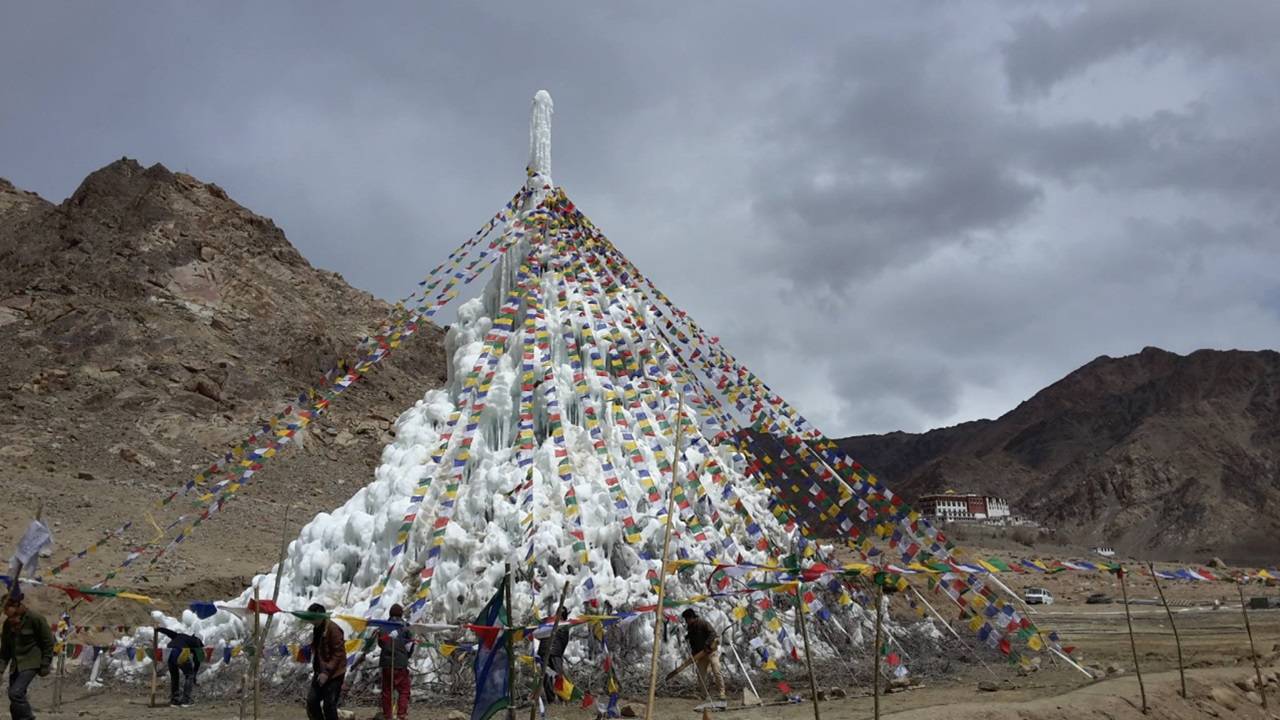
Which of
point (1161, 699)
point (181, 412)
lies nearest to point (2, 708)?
point (1161, 699)

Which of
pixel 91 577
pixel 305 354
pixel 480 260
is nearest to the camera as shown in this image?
pixel 480 260

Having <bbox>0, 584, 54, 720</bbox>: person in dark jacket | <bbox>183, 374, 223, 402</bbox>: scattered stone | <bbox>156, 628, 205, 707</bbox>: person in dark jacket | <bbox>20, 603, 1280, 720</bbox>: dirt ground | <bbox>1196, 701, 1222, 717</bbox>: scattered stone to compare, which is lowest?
<bbox>1196, 701, 1222, 717</bbox>: scattered stone

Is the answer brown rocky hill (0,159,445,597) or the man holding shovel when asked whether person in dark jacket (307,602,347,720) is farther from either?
brown rocky hill (0,159,445,597)

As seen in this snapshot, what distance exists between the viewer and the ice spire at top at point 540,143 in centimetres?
1834

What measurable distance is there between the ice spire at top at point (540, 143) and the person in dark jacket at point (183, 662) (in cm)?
956

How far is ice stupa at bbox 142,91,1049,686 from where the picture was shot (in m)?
13.2

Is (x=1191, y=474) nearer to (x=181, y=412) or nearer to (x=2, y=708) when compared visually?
(x=181, y=412)

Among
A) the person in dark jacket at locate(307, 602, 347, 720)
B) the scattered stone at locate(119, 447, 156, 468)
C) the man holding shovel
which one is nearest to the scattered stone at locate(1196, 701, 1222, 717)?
the man holding shovel

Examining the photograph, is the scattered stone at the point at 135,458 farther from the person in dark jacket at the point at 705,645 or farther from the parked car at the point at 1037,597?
the parked car at the point at 1037,597

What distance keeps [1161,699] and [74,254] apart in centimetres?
5167

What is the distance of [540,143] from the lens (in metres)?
18.6

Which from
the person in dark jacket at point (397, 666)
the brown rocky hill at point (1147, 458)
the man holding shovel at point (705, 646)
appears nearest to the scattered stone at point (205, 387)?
the person in dark jacket at point (397, 666)

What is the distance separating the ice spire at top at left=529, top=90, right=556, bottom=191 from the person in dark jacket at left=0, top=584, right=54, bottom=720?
11.4 m

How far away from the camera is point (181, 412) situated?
3962 cm
